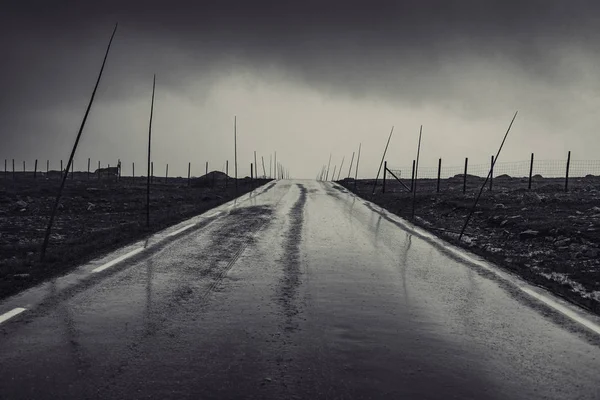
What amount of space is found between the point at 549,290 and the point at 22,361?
6.50 metres

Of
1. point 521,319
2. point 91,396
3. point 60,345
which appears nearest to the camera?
point 91,396

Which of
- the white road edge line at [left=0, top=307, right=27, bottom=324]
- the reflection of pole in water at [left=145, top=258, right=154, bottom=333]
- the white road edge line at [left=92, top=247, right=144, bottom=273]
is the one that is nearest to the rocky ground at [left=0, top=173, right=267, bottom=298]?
the white road edge line at [left=92, top=247, right=144, bottom=273]

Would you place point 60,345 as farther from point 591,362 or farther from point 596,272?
point 596,272

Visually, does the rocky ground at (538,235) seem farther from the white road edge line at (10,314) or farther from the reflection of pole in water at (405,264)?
the white road edge line at (10,314)

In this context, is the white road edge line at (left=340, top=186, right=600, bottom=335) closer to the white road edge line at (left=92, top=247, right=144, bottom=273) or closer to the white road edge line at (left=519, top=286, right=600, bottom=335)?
the white road edge line at (left=519, top=286, right=600, bottom=335)

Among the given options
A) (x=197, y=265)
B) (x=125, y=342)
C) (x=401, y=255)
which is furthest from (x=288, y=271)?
(x=125, y=342)

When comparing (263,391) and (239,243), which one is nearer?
(263,391)

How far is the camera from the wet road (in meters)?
3.35

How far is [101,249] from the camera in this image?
9023 mm

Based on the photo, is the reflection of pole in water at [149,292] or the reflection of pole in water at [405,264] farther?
the reflection of pole in water at [405,264]

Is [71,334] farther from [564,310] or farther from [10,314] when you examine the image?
[564,310]

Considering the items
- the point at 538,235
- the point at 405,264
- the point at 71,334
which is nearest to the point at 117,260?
the point at 71,334

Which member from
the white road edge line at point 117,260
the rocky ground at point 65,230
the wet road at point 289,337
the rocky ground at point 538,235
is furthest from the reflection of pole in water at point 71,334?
the rocky ground at point 538,235

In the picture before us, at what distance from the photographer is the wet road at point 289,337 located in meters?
3.35
